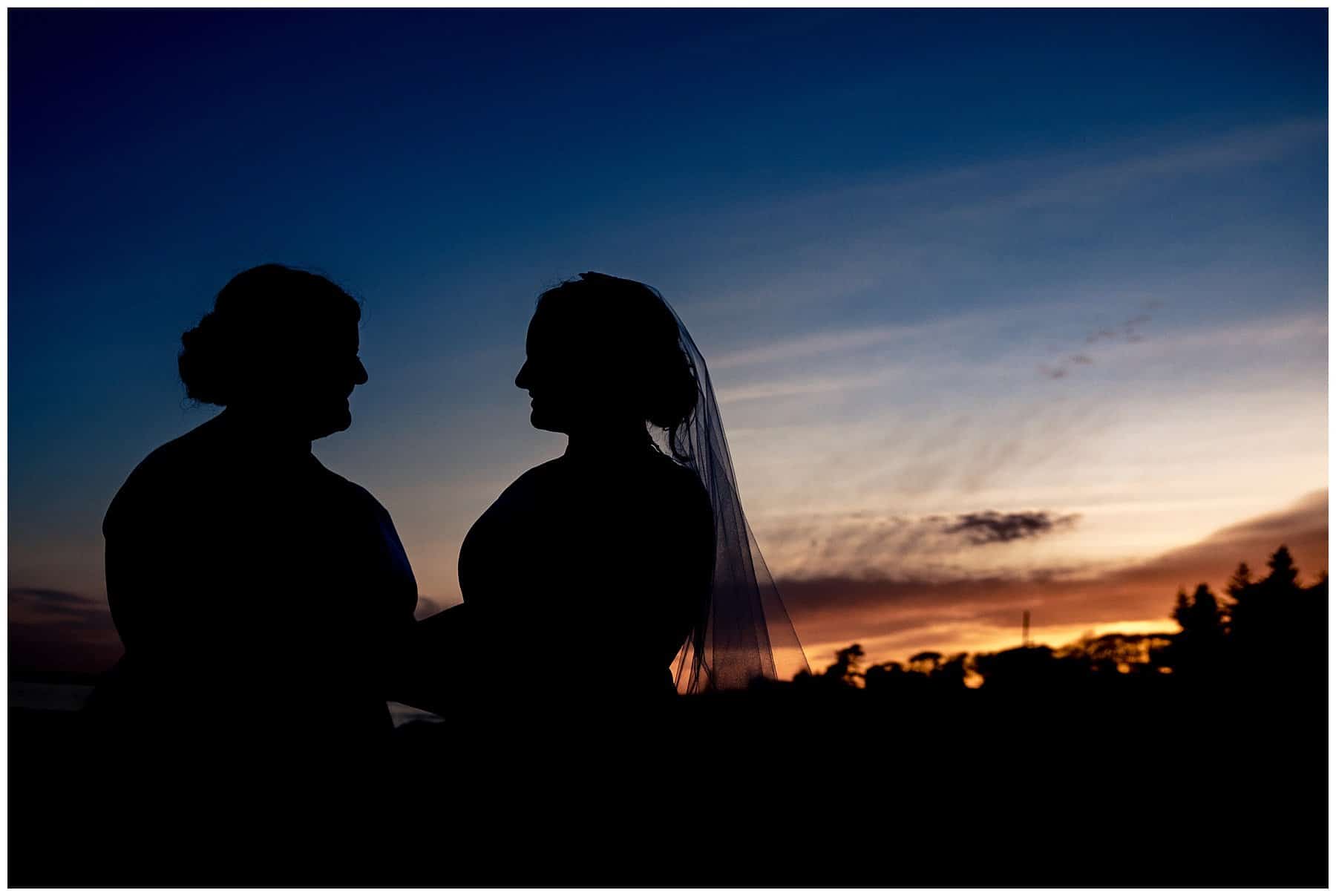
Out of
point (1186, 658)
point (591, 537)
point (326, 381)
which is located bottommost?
point (1186, 658)

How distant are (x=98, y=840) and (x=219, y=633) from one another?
0.74 m

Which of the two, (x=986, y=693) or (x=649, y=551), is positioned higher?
(x=649, y=551)

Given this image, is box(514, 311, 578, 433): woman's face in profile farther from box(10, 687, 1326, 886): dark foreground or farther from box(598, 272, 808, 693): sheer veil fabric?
box(10, 687, 1326, 886): dark foreground

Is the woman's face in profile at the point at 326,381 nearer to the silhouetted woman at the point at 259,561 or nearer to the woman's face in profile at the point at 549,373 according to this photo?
the silhouetted woman at the point at 259,561

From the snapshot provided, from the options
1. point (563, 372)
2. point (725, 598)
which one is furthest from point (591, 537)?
point (725, 598)

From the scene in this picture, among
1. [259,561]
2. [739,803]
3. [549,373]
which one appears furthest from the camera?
[549,373]

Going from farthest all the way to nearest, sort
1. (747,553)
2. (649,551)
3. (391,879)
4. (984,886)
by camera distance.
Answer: (747,553) < (649,551) < (391,879) < (984,886)

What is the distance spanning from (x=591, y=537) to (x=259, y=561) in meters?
1.11

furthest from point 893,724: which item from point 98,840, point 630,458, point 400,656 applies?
point 98,840

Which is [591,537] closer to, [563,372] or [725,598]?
[563,372]

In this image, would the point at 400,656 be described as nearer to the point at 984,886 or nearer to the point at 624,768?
the point at 624,768

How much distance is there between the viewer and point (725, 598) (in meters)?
3.81

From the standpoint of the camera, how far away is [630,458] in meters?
3.37

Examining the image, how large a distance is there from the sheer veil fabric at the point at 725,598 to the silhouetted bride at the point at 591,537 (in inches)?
8.8
